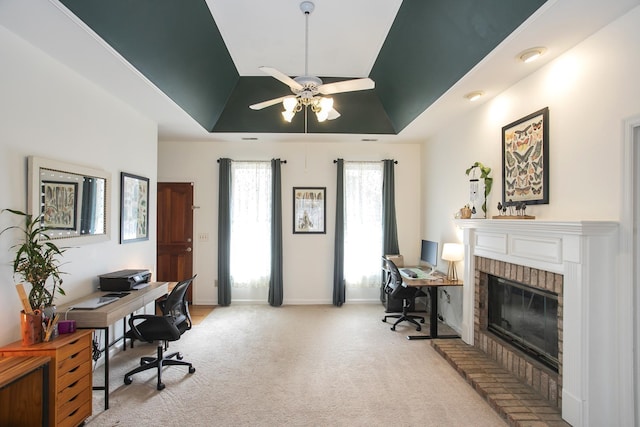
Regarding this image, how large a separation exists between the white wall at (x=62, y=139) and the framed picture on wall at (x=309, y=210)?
2291mm

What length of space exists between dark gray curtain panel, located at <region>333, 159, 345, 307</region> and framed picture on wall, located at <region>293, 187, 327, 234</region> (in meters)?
0.25

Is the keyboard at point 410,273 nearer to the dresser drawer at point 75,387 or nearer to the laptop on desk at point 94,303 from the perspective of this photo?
the laptop on desk at point 94,303

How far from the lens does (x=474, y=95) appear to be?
3322 millimetres

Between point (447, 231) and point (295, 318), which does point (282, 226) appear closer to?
point (295, 318)

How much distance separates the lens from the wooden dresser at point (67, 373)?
81.9 inches

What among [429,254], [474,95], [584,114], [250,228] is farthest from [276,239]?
[584,114]

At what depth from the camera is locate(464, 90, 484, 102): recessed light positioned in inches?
129

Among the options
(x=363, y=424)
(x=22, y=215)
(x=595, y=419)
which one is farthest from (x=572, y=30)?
(x=22, y=215)

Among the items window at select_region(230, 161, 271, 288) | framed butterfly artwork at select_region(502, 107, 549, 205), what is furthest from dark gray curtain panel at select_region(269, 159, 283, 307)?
framed butterfly artwork at select_region(502, 107, 549, 205)

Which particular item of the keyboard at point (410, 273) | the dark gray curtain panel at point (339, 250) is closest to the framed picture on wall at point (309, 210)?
the dark gray curtain panel at point (339, 250)

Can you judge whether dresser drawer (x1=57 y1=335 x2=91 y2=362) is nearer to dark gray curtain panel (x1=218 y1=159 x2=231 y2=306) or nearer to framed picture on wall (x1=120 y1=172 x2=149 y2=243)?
framed picture on wall (x1=120 y1=172 x2=149 y2=243)

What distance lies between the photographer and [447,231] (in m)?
4.47

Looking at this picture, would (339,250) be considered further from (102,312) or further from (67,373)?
(67,373)

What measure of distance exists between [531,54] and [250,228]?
4307 mm
